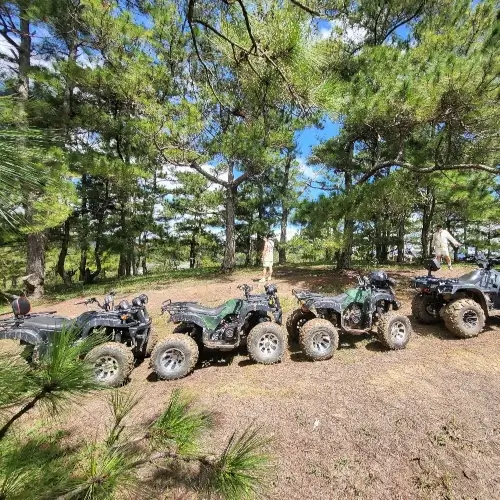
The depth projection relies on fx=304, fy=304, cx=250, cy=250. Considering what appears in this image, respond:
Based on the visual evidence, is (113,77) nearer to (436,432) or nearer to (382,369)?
(382,369)

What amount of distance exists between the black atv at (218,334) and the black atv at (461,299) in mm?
2922

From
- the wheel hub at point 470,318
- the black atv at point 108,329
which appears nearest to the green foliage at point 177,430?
the black atv at point 108,329

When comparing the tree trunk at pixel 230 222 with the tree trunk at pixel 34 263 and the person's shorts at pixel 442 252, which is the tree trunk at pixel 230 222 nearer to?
the tree trunk at pixel 34 263

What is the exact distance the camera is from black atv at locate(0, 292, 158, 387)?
13.7ft

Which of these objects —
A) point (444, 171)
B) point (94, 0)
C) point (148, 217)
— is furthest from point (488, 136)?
point (148, 217)

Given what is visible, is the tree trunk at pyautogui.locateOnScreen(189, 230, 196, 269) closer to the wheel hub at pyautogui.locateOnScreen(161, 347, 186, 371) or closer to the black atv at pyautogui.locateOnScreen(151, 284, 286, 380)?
the black atv at pyautogui.locateOnScreen(151, 284, 286, 380)

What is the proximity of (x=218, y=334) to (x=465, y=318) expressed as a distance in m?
4.22

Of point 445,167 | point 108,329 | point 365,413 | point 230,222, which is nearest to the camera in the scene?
point 365,413

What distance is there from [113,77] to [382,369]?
34.4 feet

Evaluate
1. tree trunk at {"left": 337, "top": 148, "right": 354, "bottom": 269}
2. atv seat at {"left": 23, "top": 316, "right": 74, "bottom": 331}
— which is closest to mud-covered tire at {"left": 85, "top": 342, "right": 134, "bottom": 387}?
atv seat at {"left": 23, "top": 316, "right": 74, "bottom": 331}

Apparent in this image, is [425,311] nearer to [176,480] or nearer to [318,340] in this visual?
[318,340]

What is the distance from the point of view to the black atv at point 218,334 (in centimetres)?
439

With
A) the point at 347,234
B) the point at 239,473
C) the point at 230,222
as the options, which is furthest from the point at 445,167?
the point at 239,473

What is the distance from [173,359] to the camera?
14.5ft
